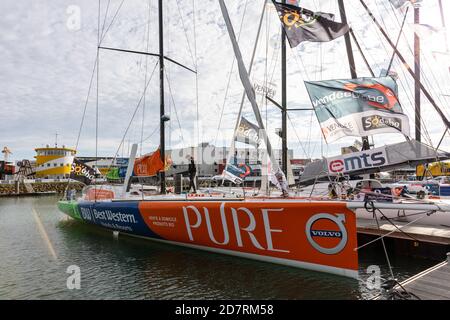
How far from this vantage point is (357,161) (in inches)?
276

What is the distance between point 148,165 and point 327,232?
238 inches

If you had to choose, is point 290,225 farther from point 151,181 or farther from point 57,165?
point 57,165

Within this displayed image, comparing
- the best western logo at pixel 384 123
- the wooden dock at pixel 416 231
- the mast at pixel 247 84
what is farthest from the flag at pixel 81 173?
the best western logo at pixel 384 123

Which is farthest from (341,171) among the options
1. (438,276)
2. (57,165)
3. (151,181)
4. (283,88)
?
(57,165)

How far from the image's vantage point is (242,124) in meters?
13.1

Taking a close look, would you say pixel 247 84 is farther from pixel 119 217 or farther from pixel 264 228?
pixel 119 217

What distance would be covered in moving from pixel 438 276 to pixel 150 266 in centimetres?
523

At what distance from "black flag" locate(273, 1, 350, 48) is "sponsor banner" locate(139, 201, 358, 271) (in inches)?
169

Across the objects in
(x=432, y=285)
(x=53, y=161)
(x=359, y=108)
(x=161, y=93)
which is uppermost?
(x=161, y=93)

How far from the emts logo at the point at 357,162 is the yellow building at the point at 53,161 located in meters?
38.2

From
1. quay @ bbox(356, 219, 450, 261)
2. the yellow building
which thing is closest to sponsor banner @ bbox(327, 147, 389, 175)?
quay @ bbox(356, 219, 450, 261)

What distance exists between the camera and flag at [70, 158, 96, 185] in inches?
466

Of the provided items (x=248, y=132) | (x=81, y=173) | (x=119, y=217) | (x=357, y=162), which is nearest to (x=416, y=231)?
(x=357, y=162)
